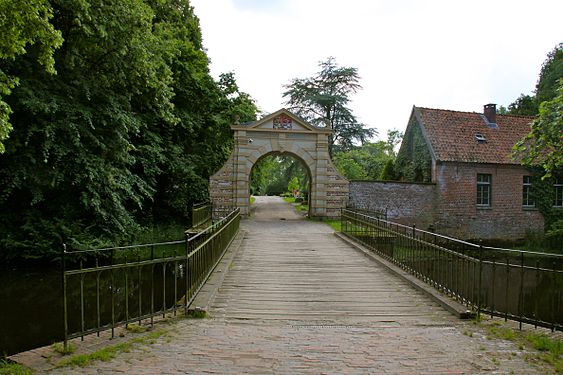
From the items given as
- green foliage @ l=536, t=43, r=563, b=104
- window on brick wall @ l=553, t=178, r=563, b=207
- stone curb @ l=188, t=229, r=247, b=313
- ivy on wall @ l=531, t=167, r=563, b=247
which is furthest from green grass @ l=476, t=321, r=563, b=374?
green foliage @ l=536, t=43, r=563, b=104

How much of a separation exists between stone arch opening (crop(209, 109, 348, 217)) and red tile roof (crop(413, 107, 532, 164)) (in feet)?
18.9

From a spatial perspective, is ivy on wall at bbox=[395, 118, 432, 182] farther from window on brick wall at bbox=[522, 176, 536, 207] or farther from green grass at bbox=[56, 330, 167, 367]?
green grass at bbox=[56, 330, 167, 367]

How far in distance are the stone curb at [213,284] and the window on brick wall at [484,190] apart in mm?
16429

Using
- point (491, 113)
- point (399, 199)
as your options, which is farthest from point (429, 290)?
point (491, 113)

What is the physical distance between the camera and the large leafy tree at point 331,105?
107 feet

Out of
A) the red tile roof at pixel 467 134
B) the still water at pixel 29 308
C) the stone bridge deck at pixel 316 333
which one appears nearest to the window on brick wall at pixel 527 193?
the red tile roof at pixel 467 134

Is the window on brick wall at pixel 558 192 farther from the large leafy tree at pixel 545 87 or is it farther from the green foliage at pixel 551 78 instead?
the green foliage at pixel 551 78

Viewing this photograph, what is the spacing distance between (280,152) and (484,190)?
1107 centimetres

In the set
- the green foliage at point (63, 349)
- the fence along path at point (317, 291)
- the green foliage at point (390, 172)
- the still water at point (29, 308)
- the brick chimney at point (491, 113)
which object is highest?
the brick chimney at point (491, 113)

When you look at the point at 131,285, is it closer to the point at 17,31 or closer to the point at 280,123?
the point at 17,31

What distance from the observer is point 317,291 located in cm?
708

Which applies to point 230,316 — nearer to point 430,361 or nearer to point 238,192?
point 430,361

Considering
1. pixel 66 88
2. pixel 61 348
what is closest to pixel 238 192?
pixel 66 88

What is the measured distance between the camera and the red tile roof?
2231 centimetres
